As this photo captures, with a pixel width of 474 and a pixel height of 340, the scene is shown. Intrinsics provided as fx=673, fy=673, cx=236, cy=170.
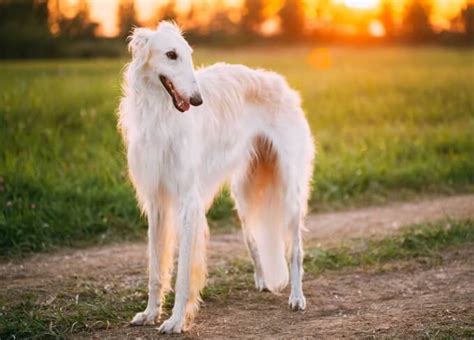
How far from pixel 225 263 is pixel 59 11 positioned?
36040 millimetres

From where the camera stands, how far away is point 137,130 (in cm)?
482

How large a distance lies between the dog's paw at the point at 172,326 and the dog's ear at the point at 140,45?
1801mm

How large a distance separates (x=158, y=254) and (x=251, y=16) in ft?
189

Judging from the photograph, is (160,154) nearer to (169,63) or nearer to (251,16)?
(169,63)

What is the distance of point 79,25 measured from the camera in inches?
1496

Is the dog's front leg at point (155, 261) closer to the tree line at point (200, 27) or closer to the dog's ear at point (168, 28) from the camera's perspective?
the dog's ear at point (168, 28)

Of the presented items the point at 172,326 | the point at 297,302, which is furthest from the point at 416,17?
the point at 172,326

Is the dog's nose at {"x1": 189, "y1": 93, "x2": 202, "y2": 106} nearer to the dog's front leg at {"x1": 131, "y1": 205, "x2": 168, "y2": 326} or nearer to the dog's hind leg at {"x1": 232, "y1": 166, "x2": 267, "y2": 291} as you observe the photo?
the dog's front leg at {"x1": 131, "y1": 205, "x2": 168, "y2": 326}

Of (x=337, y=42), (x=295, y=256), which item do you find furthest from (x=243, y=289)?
(x=337, y=42)

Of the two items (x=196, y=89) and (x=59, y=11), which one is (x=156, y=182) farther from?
(x=59, y=11)

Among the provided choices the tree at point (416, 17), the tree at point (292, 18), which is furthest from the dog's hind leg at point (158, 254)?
the tree at point (416, 17)

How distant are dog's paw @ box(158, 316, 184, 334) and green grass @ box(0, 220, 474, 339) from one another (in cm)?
35

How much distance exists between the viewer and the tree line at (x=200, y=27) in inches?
1366

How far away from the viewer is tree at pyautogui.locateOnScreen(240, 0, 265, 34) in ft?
194
